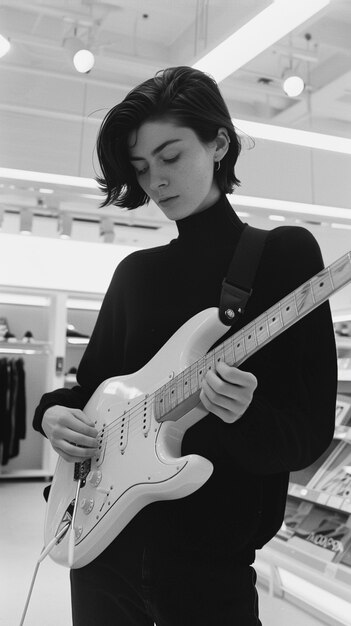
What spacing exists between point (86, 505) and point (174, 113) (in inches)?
27.2

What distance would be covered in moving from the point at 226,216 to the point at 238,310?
0.23 meters

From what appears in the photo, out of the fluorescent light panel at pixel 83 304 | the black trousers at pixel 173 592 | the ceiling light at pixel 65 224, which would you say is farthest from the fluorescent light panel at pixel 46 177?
the fluorescent light panel at pixel 83 304

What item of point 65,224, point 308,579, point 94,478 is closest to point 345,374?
point 308,579

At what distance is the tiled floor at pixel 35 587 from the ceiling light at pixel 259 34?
2509mm

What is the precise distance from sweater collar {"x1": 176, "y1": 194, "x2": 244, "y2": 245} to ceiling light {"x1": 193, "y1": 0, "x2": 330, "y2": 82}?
106 centimetres

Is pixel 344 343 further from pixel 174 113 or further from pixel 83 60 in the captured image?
pixel 174 113

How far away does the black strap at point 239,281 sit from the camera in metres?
0.90

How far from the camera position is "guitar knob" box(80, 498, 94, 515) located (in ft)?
3.51

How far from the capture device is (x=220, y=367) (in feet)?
2.61

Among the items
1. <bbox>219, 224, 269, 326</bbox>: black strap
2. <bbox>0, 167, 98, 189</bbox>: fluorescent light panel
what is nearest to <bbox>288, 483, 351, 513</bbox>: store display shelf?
<bbox>219, 224, 269, 326</bbox>: black strap

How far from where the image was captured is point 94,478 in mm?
1108

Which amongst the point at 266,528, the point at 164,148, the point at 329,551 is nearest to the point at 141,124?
the point at 164,148

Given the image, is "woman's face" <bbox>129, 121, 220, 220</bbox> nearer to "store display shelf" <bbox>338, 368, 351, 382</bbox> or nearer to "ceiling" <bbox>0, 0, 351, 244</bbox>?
"store display shelf" <bbox>338, 368, 351, 382</bbox>

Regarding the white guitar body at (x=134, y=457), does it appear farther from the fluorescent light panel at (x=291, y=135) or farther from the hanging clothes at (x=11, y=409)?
the hanging clothes at (x=11, y=409)
